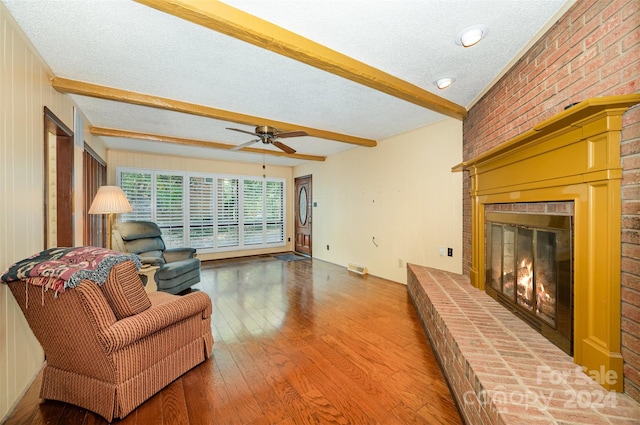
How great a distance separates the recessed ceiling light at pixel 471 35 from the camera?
166 cm

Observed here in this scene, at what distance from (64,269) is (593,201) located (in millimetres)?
2844

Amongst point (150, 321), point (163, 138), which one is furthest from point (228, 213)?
point (150, 321)

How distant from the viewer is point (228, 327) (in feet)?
8.72

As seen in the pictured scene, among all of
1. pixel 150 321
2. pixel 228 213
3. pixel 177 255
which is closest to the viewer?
pixel 150 321

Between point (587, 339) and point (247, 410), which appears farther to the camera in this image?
point (247, 410)

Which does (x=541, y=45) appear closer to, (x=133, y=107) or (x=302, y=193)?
(x=133, y=107)

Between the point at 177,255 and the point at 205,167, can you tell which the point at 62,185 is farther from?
the point at 205,167

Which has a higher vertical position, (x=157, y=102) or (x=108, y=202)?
(x=157, y=102)

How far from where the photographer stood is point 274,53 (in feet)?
6.38

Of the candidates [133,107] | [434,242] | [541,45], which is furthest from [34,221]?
[434,242]

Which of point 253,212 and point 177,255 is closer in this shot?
point 177,255

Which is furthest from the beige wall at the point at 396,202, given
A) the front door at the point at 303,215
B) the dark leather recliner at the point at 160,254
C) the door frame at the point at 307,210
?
the dark leather recliner at the point at 160,254

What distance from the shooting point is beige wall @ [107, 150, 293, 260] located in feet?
16.4

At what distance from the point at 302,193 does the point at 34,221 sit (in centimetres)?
534
